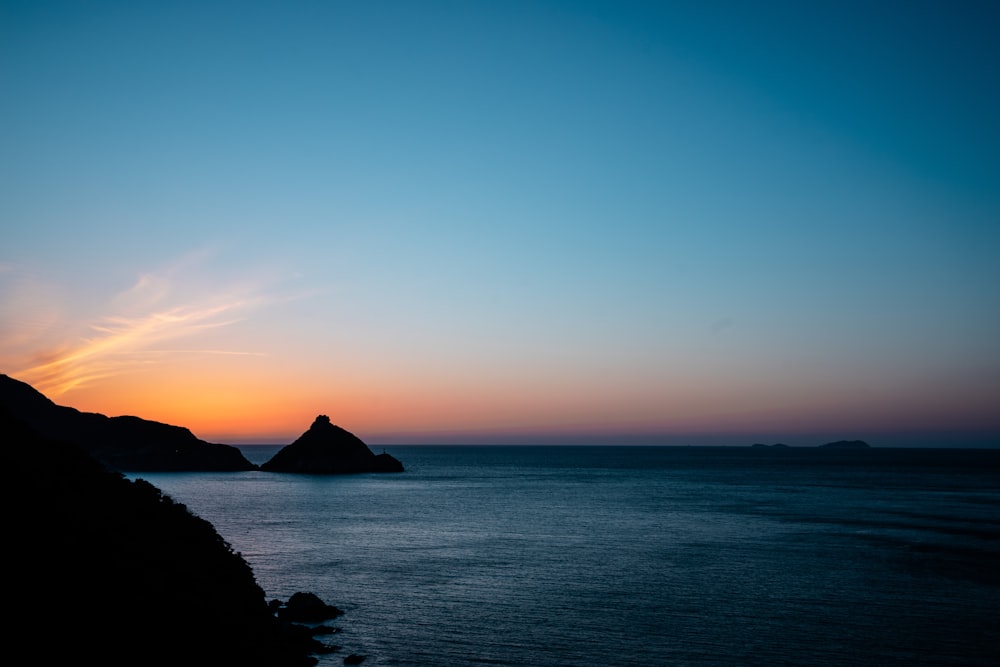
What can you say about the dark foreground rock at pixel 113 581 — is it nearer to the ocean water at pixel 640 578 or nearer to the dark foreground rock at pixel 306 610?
the dark foreground rock at pixel 306 610

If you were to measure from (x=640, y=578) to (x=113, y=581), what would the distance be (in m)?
37.1

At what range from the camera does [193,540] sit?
33.9 metres

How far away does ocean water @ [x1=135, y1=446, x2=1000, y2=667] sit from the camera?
111 ft

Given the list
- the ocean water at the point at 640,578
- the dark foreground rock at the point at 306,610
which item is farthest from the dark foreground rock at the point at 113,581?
the ocean water at the point at 640,578

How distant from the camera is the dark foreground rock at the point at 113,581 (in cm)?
2097

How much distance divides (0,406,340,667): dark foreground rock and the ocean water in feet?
23.8

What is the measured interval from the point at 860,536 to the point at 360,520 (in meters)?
61.2

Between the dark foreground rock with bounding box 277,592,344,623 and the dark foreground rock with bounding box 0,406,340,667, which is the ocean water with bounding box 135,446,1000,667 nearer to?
the dark foreground rock with bounding box 277,592,344,623

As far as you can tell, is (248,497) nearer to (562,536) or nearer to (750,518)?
(562,536)

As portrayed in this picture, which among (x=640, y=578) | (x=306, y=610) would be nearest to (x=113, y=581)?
(x=306, y=610)

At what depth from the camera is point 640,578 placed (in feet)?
161

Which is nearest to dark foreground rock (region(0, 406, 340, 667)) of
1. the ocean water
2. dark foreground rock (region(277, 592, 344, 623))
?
dark foreground rock (region(277, 592, 344, 623))

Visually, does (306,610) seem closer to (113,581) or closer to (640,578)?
(113,581)

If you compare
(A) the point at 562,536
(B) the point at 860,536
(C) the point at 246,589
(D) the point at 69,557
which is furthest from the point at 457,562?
(B) the point at 860,536
